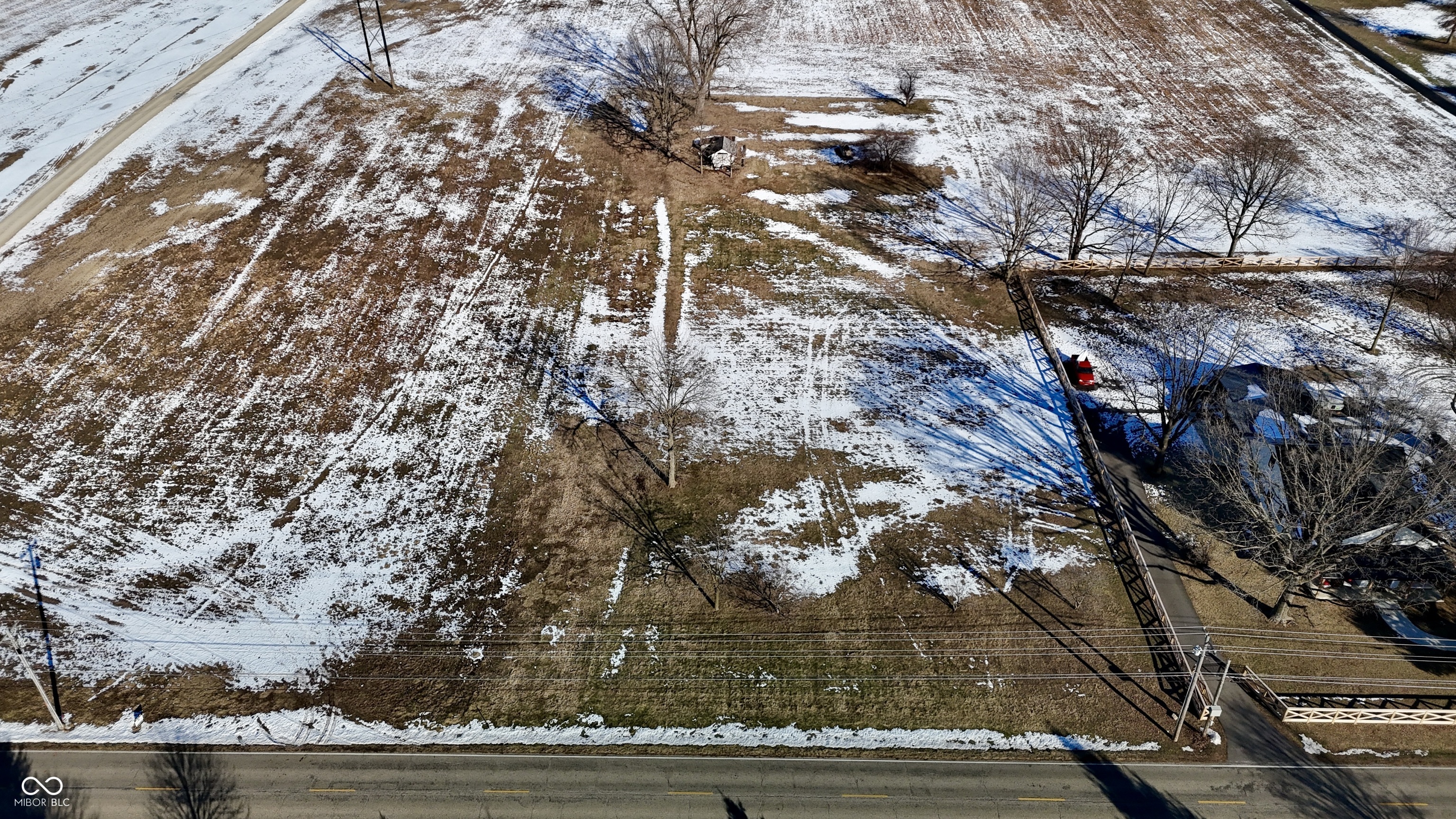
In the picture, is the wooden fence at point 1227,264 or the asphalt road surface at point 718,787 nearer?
the asphalt road surface at point 718,787

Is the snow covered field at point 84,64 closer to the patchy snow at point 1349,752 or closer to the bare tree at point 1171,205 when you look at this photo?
the bare tree at point 1171,205

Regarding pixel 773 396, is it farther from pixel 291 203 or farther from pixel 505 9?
pixel 505 9

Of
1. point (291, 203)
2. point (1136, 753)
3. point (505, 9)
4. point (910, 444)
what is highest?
point (505, 9)

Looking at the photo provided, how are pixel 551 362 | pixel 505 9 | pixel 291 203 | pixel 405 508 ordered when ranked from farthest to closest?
pixel 505 9, pixel 291 203, pixel 551 362, pixel 405 508

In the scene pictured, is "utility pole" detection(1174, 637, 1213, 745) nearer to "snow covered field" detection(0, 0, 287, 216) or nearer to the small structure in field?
the small structure in field

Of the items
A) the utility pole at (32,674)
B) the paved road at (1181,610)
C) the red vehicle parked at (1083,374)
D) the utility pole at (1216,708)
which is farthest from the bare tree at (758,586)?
the utility pole at (32,674)

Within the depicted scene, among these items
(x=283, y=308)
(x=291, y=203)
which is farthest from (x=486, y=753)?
(x=291, y=203)

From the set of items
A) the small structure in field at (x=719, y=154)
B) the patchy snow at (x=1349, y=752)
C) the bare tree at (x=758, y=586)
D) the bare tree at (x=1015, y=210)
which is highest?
the small structure in field at (x=719, y=154)
